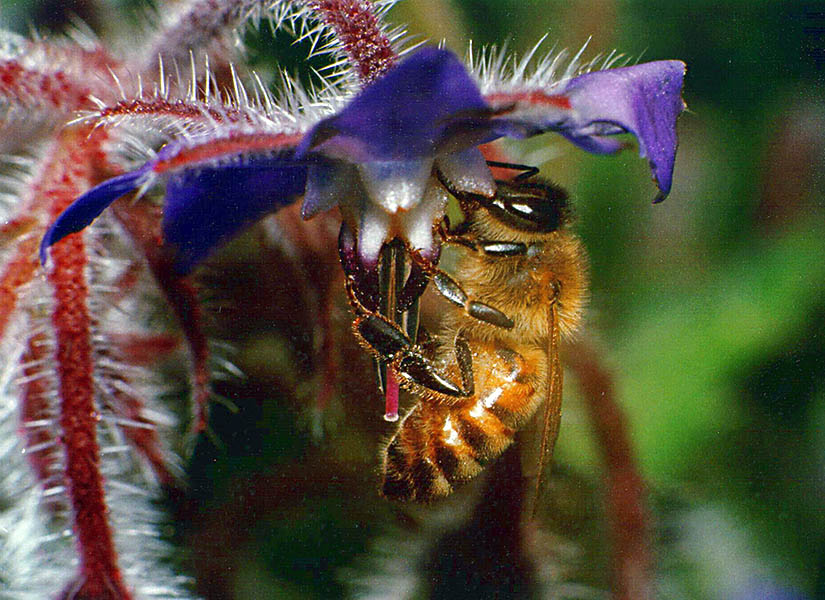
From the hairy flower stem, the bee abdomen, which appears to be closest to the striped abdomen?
the bee abdomen

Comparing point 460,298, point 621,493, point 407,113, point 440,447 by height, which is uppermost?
point 407,113

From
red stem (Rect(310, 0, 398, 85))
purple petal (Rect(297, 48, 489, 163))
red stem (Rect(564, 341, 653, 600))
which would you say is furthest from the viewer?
red stem (Rect(564, 341, 653, 600))

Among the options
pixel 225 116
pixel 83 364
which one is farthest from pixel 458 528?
pixel 225 116

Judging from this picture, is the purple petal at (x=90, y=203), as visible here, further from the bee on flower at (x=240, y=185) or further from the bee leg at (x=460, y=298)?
the bee leg at (x=460, y=298)

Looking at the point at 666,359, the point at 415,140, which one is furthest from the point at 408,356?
the point at 666,359

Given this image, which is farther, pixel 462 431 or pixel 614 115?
pixel 462 431

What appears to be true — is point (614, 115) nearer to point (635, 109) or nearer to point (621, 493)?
point (635, 109)

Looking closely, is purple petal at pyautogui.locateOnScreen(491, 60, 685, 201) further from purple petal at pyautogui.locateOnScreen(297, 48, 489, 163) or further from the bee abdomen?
the bee abdomen

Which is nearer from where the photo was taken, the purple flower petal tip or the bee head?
the purple flower petal tip
